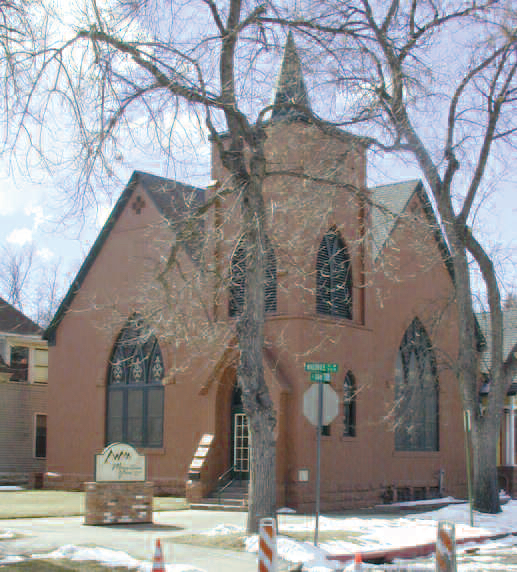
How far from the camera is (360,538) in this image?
1477 centimetres

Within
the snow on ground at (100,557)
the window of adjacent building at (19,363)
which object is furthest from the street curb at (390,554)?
the window of adjacent building at (19,363)

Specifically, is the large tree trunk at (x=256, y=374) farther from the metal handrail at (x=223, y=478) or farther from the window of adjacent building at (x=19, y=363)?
the window of adjacent building at (x=19, y=363)

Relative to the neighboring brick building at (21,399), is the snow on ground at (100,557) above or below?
below

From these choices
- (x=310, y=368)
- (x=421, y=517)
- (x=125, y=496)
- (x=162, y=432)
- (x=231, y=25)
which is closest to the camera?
(x=310, y=368)

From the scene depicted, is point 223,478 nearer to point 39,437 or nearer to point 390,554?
point 390,554

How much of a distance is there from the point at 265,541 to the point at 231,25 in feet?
A: 30.1

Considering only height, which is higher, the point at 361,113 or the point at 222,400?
the point at 361,113

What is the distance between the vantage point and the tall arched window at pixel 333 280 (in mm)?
22906

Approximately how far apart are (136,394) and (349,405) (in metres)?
6.49

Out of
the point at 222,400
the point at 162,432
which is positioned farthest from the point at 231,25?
the point at 162,432

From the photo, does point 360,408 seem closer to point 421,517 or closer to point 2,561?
point 421,517

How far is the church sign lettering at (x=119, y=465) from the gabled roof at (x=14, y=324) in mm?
18280

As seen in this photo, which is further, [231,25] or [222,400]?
[222,400]

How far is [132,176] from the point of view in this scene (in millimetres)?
26734
